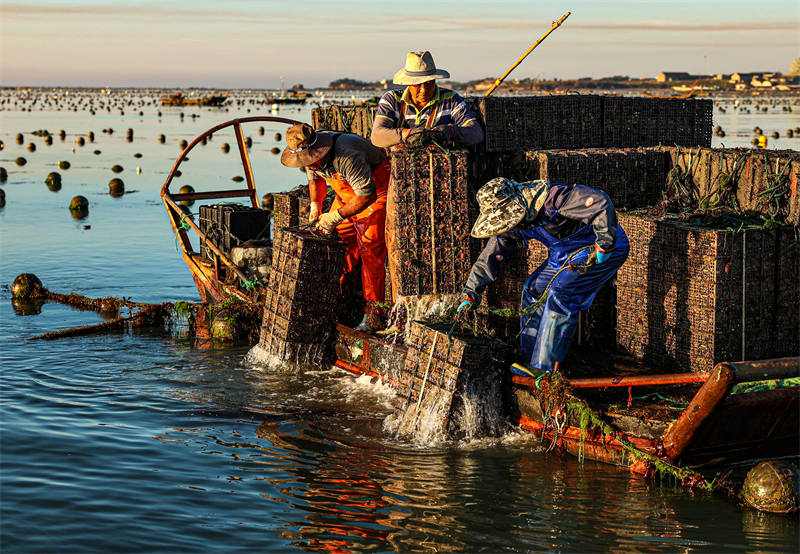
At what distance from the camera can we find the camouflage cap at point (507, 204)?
7.77 meters

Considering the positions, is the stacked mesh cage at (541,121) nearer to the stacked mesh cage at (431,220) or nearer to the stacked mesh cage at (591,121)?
the stacked mesh cage at (591,121)

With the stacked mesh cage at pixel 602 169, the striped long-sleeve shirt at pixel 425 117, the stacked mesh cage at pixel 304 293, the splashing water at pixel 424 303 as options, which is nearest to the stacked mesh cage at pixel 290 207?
the stacked mesh cage at pixel 304 293

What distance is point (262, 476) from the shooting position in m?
7.52

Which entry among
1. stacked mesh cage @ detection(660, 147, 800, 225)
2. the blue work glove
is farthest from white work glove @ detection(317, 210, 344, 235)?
stacked mesh cage @ detection(660, 147, 800, 225)

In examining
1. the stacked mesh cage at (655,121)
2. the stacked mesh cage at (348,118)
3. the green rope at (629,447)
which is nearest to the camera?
the green rope at (629,447)

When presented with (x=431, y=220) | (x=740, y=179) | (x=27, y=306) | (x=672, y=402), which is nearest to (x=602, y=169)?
(x=740, y=179)

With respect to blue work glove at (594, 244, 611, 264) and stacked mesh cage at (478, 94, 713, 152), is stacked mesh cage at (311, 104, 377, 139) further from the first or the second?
blue work glove at (594, 244, 611, 264)

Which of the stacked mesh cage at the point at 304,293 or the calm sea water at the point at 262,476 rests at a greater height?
the stacked mesh cage at the point at 304,293

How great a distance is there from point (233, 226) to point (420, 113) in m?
4.82

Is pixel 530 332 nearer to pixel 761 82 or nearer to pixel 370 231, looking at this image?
pixel 370 231

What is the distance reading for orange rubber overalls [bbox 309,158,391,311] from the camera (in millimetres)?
10367

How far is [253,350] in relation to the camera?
11.3m

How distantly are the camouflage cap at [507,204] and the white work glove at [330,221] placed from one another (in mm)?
2785

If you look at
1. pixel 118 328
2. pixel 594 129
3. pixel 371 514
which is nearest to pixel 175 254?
pixel 118 328
